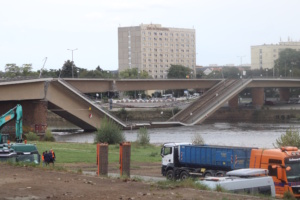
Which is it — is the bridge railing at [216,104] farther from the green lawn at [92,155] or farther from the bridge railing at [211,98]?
the green lawn at [92,155]

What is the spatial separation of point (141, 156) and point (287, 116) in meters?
76.1

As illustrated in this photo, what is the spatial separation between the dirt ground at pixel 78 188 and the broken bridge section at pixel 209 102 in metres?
75.8

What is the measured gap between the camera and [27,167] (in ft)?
90.3

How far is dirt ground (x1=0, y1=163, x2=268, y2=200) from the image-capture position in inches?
757

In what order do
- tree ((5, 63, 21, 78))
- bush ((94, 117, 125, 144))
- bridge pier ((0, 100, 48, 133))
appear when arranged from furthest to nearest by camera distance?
tree ((5, 63, 21, 78)), bridge pier ((0, 100, 48, 133)), bush ((94, 117, 125, 144))

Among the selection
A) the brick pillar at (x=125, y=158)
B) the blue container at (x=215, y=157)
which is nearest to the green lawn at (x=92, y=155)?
the blue container at (x=215, y=157)

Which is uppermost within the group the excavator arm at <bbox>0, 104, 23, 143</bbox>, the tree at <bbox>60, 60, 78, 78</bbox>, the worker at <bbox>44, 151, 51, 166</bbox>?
the tree at <bbox>60, 60, 78, 78</bbox>

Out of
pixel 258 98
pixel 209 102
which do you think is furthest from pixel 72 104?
pixel 258 98

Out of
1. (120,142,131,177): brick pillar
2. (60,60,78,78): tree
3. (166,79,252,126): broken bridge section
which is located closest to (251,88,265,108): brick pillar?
(166,79,252,126): broken bridge section

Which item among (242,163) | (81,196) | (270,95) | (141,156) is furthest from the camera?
(270,95)

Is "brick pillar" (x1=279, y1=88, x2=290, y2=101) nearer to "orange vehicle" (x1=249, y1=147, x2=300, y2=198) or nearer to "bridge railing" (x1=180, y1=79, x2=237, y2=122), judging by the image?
"bridge railing" (x1=180, y1=79, x2=237, y2=122)

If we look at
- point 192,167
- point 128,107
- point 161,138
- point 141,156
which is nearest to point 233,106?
point 128,107

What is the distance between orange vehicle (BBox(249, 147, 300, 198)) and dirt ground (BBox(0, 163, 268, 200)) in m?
7.12

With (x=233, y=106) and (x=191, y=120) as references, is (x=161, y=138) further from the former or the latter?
(x=233, y=106)
